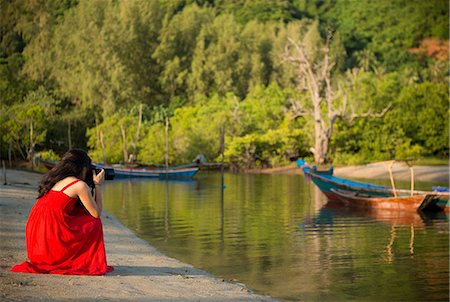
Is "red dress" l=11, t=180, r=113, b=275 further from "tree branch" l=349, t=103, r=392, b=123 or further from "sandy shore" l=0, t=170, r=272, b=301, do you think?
"tree branch" l=349, t=103, r=392, b=123

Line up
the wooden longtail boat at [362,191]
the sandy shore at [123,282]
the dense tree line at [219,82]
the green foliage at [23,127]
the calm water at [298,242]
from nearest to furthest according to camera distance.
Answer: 1. the sandy shore at [123,282]
2. the calm water at [298,242]
3. the wooden longtail boat at [362,191]
4. the green foliage at [23,127]
5. the dense tree line at [219,82]

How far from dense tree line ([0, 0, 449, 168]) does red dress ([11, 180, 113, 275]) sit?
118ft

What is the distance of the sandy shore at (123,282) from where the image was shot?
8.26 m

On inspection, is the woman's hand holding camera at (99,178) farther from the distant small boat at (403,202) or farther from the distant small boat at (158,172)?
the distant small boat at (158,172)

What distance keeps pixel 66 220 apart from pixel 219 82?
54.4 m

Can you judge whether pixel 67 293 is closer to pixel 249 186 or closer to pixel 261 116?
pixel 249 186

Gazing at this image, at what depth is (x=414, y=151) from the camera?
47.4 metres

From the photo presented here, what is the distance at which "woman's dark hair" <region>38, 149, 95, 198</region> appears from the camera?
8789 millimetres

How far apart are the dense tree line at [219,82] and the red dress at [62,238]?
118 feet

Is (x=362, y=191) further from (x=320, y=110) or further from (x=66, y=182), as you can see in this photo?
(x=320, y=110)

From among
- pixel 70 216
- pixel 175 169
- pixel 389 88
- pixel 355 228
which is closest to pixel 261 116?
pixel 389 88

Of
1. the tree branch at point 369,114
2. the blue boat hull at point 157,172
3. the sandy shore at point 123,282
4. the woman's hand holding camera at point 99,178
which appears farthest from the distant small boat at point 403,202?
the tree branch at point 369,114

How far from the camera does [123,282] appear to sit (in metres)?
9.21

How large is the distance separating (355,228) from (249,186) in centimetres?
1554
